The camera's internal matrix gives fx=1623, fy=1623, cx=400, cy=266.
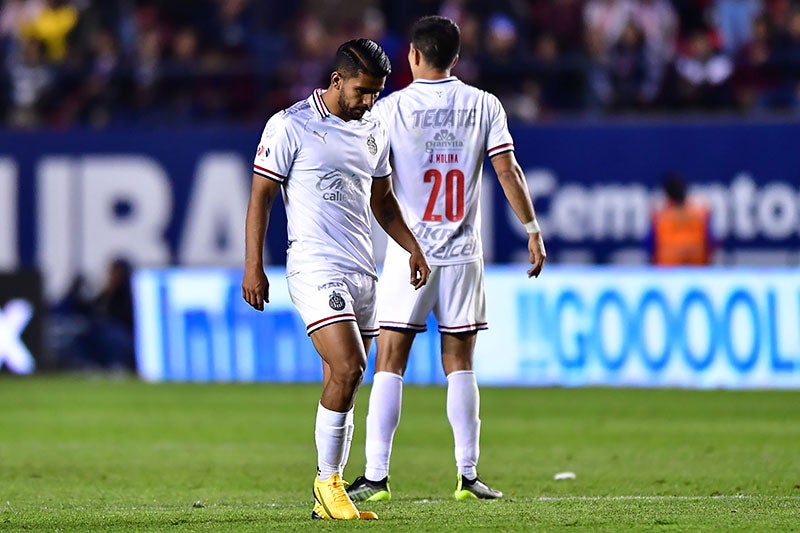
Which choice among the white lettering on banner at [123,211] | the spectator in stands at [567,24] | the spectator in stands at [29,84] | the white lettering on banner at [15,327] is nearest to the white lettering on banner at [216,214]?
the white lettering on banner at [123,211]

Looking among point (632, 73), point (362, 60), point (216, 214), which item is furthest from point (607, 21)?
point (362, 60)

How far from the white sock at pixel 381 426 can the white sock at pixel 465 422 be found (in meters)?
0.29

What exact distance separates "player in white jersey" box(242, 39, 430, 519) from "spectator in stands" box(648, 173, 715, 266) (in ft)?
33.9

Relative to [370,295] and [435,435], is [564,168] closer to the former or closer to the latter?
[435,435]

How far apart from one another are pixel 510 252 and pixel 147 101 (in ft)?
16.8

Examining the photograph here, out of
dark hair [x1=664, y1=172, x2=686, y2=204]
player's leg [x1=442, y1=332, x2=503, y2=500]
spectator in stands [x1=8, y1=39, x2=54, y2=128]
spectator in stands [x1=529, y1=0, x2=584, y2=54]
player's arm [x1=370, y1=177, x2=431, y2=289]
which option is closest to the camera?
player's arm [x1=370, y1=177, x2=431, y2=289]

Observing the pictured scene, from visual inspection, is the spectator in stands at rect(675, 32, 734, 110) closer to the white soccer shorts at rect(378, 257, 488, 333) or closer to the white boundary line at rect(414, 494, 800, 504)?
the white soccer shorts at rect(378, 257, 488, 333)

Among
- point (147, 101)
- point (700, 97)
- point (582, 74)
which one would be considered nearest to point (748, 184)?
point (700, 97)

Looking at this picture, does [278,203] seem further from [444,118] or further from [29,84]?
[444,118]

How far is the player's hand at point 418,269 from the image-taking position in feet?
25.2

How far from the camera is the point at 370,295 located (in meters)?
7.36

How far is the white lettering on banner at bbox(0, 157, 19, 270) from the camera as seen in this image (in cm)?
2089

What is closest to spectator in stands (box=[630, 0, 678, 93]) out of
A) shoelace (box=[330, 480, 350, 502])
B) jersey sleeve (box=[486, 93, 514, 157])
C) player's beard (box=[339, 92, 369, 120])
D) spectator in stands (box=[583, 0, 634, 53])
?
spectator in stands (box=[583, 0, 634, 53])

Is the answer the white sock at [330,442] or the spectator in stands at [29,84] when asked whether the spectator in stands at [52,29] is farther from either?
the white sock at [330,442]
